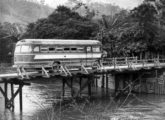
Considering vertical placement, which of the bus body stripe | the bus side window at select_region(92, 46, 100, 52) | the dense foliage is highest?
the dense foliage

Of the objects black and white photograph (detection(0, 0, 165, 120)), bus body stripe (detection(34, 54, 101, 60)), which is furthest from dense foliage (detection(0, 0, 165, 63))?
bus body stripe (detection(34, 54, 101, 60))

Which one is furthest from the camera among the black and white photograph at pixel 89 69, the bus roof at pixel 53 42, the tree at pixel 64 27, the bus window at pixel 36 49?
the tree at pixel 64 27

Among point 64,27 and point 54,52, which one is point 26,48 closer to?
point 54,52

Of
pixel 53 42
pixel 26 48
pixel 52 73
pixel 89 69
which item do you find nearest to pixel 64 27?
pixel 89 69

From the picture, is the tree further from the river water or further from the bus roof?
the river water

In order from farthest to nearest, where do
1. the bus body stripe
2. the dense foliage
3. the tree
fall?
the tree, the dense foliage, the bus body stripe

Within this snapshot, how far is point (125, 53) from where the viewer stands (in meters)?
60.6

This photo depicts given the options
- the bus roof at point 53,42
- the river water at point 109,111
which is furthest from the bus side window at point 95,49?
the river water at point 109,111

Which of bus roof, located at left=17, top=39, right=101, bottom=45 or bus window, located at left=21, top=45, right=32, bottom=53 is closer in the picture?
bus window, located at left=21, top=45, right=32, bottom=53

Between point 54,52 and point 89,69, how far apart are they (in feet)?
16.0

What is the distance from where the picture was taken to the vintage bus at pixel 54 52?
129 feet

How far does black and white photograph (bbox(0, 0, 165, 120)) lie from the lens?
36281 millimetres

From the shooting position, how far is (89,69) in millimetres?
44094

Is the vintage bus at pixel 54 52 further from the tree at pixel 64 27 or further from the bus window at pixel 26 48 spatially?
the tree at pixel 64 27
